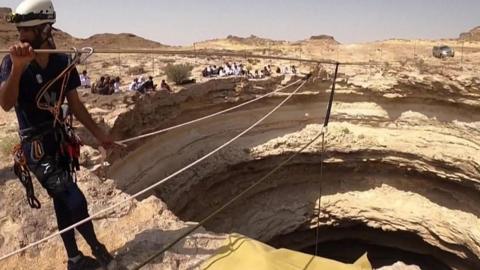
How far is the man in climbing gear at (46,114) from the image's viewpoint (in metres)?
2.62

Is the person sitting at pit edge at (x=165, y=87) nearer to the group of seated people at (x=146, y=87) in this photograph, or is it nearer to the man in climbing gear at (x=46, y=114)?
the group of seated people at (x=146, y=87)

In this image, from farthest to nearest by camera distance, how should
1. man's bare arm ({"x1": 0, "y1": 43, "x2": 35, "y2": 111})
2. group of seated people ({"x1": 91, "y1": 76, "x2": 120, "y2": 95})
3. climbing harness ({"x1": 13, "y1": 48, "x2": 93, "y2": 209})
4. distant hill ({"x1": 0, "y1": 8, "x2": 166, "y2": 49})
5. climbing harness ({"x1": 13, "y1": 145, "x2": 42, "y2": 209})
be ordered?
distant hill ({"x1": 0, "y1": 8, "x2": 166, "y2": 49}) → group of seated people ({"x1": 91, "y1": 76, "x2": 120, "y2": 95}) → climbing harness ({"x1": 13, "y1": 145, "x2": 42, "y2": 209}) → climbing harness ({"x1": 13, "y1": 48, "x2": 93, "y2": 209}) → man's bare arm ({"x1": 0, "y1": 43, "x2": 35, "y2": 111})

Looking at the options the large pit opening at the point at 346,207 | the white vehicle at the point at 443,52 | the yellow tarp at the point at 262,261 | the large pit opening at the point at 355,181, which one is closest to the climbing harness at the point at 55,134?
the yellow tarp at the point at 262,261

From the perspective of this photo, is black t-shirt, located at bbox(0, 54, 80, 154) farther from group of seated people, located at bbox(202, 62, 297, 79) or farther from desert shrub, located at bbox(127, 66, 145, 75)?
desert shrub, located at bbox(127, 66, 145, 75)

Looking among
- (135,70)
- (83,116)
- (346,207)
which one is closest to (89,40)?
(135,70)

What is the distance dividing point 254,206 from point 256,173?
1.00 metres

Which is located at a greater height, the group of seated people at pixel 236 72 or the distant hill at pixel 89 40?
the distant hill at pixel 89 40

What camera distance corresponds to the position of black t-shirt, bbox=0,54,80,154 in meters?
2.73

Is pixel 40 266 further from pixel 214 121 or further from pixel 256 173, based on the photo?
pixel 256 173

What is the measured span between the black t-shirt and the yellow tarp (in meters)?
1.55

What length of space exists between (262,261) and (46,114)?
192 cm

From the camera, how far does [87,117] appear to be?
325 centimetres

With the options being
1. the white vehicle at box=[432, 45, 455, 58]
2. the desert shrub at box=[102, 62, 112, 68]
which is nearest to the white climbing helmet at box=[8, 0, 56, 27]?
the desert shrub at box=[102, 62, 112, 68]

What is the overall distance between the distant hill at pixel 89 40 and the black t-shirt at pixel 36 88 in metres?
19.8
